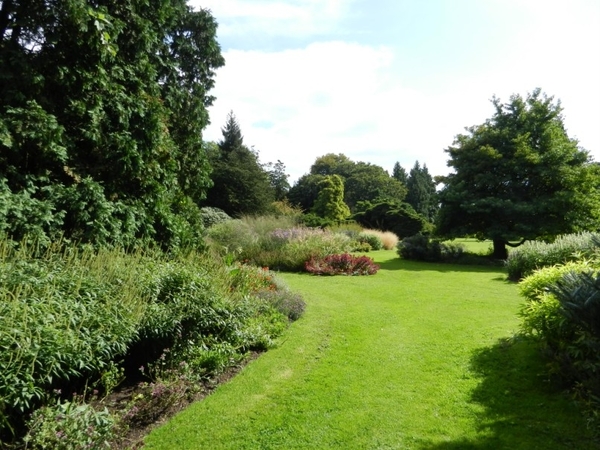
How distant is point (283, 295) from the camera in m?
7.01

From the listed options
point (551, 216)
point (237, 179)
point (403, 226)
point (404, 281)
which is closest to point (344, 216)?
point (403, 226)

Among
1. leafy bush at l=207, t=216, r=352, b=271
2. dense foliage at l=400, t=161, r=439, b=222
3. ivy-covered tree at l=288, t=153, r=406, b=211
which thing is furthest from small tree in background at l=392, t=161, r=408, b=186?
leafy bush at l=207, t=216, r=352, b=271

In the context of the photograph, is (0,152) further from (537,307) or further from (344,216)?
(344,216)

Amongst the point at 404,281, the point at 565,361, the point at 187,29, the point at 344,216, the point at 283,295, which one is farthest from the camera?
the point at 344,216

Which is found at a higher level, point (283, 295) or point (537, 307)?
point (537, 307)

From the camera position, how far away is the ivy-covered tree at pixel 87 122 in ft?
18.2

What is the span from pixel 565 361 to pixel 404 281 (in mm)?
6593

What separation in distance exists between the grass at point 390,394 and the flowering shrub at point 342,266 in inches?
184

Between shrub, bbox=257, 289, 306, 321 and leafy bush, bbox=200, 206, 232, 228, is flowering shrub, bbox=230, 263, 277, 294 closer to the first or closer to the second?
shrub, bbox=257, 289, 306, 321

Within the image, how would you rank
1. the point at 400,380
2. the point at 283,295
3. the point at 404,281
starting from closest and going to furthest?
1. the point at 400,380
2. the point at 283,295
3. the point at 404,281

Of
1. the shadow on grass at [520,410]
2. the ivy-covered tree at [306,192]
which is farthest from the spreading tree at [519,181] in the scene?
the ivy-covered tree at [306,192]

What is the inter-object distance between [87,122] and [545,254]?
995 centimetres

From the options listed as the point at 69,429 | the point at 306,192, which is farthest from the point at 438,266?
the point at 306,192

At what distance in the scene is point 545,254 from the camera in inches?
362
